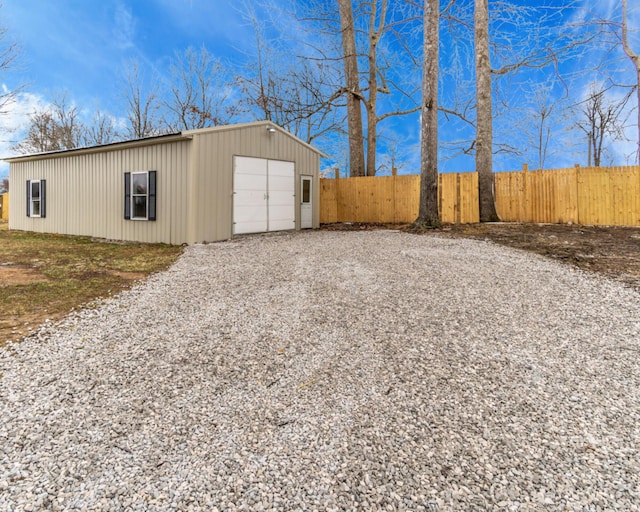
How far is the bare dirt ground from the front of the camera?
5.50 meters

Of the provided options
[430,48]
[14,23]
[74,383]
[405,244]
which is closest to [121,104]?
[14,23]

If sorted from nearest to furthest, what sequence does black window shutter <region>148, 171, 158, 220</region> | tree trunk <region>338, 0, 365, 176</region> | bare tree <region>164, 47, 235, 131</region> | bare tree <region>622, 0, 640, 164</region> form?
black window shutter <region>148, 171, 158, 220</region> < bare tree <region>622, 0, 640, 164</region> < tree trunk <region>338, 0, 365, 176</region> < bare tree <region>164, 47, 235, 131</region>

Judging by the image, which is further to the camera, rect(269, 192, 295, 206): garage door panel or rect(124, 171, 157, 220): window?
rect(269, 192, 295, 206): garage door panel

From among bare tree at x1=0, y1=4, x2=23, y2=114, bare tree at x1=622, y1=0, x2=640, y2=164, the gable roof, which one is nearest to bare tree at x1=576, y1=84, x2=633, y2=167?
bare tree at x1=622, y1=0, x2=640, y2=164

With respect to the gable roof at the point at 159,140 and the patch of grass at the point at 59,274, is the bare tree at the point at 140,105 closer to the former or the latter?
the gable roof at the point at 159,140

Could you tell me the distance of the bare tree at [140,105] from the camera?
71.5 ft

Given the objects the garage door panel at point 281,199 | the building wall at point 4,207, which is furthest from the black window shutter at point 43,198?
the building wall at point 4,207

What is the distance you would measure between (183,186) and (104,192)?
3.30 meters

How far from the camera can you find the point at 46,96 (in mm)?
22922

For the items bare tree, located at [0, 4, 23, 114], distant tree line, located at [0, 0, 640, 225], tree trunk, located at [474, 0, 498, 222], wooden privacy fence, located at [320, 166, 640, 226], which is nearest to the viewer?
wooden privacy fence, located at [320, 166, 640, 226]

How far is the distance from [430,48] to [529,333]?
901 cm

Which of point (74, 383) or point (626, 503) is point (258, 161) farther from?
point (626, 503)

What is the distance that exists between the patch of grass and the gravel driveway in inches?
17.9

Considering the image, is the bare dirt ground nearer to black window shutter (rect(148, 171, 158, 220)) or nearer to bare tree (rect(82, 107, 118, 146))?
black window shutter (rect(148, 171, 158, 220))
